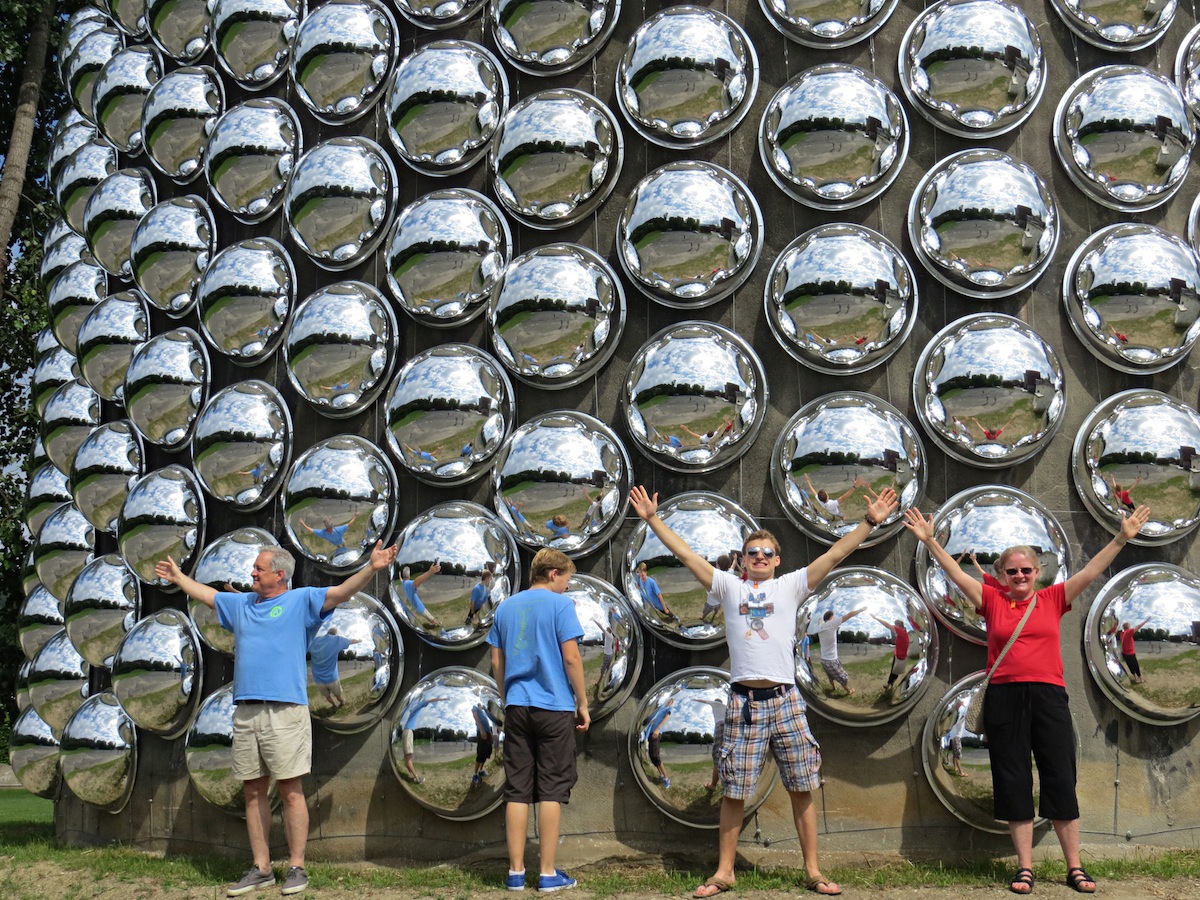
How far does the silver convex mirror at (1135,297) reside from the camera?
5469 mm

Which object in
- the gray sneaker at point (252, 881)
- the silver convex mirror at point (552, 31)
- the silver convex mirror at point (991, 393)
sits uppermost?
the silver convex mirror at point (552, 31)

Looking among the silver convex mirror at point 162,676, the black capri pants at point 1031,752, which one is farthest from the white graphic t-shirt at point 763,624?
the silver convex mirror at point 162,676

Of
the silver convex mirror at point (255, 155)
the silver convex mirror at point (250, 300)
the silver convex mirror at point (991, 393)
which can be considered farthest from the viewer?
the silver convex mirror at point (255, 155)

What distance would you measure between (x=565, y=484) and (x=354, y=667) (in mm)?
1458

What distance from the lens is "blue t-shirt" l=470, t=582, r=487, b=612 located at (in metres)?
5.62

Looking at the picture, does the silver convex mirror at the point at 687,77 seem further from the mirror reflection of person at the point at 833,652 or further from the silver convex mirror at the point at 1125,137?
the mirror reflection of person at the point at 833,652

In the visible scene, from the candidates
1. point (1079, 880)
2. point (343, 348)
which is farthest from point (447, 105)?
point (1079, 880)

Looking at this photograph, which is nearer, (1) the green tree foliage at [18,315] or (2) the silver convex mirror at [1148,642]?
(2) the silver convex mirror at [1148,642]

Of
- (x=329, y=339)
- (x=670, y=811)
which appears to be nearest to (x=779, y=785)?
(x=670, y=811)

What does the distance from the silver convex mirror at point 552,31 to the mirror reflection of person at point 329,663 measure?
126 inches

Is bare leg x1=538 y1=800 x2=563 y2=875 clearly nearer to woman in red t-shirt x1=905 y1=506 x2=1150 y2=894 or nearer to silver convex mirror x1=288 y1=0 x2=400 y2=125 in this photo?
woman in red t-shirt x1=905 y1=506 x2=1150 y2=894

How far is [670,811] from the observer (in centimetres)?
534

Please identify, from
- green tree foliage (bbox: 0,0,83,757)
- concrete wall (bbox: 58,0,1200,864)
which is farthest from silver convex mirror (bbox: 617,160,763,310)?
green tree foliage (bbox: 0,0,83,757)

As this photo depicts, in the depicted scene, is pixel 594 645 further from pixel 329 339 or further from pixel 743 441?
pixel 329 339
